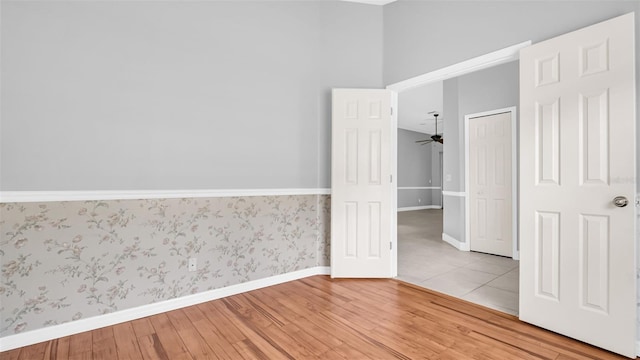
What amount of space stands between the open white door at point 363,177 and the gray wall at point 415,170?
716cm

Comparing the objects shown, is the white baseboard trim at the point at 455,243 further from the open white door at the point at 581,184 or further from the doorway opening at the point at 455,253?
the open white door at the point at 581,184

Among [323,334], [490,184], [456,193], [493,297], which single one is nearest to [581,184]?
[493,297]

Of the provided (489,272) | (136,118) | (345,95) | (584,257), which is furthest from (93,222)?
(489,272)

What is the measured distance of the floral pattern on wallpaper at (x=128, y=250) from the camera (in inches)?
73.2

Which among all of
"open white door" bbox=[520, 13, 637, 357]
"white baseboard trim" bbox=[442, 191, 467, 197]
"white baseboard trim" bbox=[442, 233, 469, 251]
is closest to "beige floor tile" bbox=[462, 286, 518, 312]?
"open white door" bbox=[520, 13, 637, 357]

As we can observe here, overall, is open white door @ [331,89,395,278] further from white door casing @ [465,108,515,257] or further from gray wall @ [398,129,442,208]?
gray wall @ [398,129,442,208]

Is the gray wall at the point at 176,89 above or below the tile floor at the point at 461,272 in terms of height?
above

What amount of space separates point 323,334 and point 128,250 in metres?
1.60

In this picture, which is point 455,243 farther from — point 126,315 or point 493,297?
point 126,315

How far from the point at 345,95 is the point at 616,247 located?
96.0 inches

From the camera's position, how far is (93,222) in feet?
6.80

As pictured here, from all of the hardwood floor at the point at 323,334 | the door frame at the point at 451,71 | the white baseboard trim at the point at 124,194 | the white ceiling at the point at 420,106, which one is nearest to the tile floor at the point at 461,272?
the hardwood floor at the point at 323,334

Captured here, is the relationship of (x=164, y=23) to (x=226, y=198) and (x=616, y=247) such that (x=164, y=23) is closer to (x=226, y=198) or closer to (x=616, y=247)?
(x=226, y=198)

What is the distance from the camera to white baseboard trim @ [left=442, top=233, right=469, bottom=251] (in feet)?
14.4
